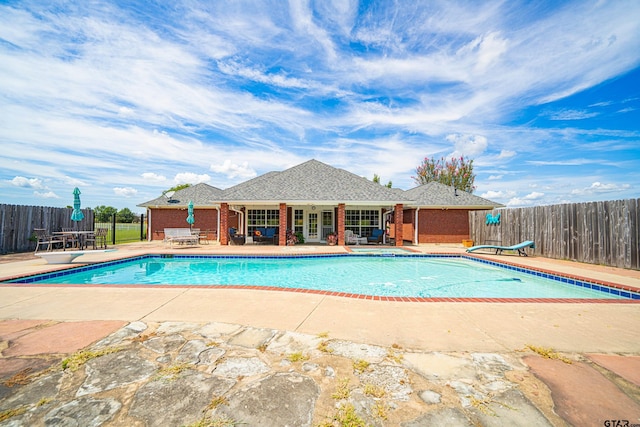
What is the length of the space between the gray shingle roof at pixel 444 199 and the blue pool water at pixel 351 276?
7049mm

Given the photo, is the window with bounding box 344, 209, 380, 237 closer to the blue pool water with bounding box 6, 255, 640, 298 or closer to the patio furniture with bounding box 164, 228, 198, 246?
the blue pool water with bounding box 6, 255, 640, 298

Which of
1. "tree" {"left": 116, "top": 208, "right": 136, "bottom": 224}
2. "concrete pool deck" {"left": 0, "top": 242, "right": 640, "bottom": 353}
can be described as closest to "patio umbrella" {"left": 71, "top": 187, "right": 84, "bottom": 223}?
"concrete pool deck" {"left": 0, "top": 242, "right": 640, "bottom": 353}

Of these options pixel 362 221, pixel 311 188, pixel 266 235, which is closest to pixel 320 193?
pixel 311 188

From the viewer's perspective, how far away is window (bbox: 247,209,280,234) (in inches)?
746

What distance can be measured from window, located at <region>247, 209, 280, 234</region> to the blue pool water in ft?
22.6

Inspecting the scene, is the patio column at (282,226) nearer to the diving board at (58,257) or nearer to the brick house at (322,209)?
the brick house at (322,209)

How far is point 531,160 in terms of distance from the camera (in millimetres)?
25531

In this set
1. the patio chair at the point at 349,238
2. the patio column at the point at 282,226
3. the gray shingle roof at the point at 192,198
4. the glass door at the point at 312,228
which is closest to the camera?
the patio column at the point at 282,226

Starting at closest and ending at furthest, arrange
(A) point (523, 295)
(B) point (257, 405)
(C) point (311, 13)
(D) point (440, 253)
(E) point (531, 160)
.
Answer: (B) point (257, 405), (A) point (523, 295), (C) point (311, 13), (D) point (440, 253), (E) point (531, 160)

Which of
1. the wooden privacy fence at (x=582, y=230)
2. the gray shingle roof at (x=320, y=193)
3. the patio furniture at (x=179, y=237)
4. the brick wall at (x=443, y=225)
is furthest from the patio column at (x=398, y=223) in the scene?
the patio furniture at (x=179, y=237)

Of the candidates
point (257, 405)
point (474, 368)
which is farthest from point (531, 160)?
point (257, 405)

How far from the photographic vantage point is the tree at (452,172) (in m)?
39.5

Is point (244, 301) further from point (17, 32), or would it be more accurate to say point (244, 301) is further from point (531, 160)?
point (531, 160)

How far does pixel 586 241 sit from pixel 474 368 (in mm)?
11662
